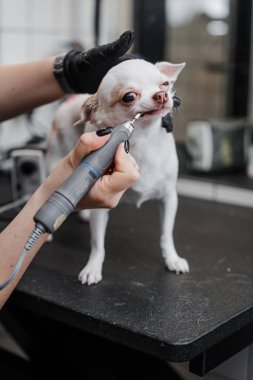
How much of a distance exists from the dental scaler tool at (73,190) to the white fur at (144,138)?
8 centimetres

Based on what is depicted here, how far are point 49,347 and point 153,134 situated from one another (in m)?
0.58

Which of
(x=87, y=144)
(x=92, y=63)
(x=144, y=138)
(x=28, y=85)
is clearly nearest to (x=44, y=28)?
(x=28, y=85)

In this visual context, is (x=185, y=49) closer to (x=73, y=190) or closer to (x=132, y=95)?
(x=132, y=95)

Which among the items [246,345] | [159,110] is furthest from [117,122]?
[246,345]

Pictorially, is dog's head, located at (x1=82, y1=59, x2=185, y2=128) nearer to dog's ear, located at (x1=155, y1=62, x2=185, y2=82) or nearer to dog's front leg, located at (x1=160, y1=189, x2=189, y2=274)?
dog's ear, located at (x1=155, y1=62, x2=185, y2=82)

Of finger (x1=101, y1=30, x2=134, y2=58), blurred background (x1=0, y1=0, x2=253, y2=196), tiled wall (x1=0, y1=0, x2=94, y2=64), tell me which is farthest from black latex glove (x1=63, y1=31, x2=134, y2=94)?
tiled wall (x1=0, y1=0, x2=94, y2=64)

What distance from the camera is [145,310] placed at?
849 mm

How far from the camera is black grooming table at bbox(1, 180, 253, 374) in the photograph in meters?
0.79

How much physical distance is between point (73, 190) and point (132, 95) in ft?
0.63

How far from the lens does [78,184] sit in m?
0.67

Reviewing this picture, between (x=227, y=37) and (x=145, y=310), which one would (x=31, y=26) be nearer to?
(x=227, y=37)

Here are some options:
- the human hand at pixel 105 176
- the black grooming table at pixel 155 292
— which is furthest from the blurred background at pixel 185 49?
the human hand at pixel 105 176

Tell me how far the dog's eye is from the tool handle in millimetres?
63

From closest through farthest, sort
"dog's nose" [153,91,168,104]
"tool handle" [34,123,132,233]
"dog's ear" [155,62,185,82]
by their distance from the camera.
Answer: "tool handle" [34,123,132,233] → "dog's nose" [153,91,168,104] → "dog's ear" [155,62,185,82]
